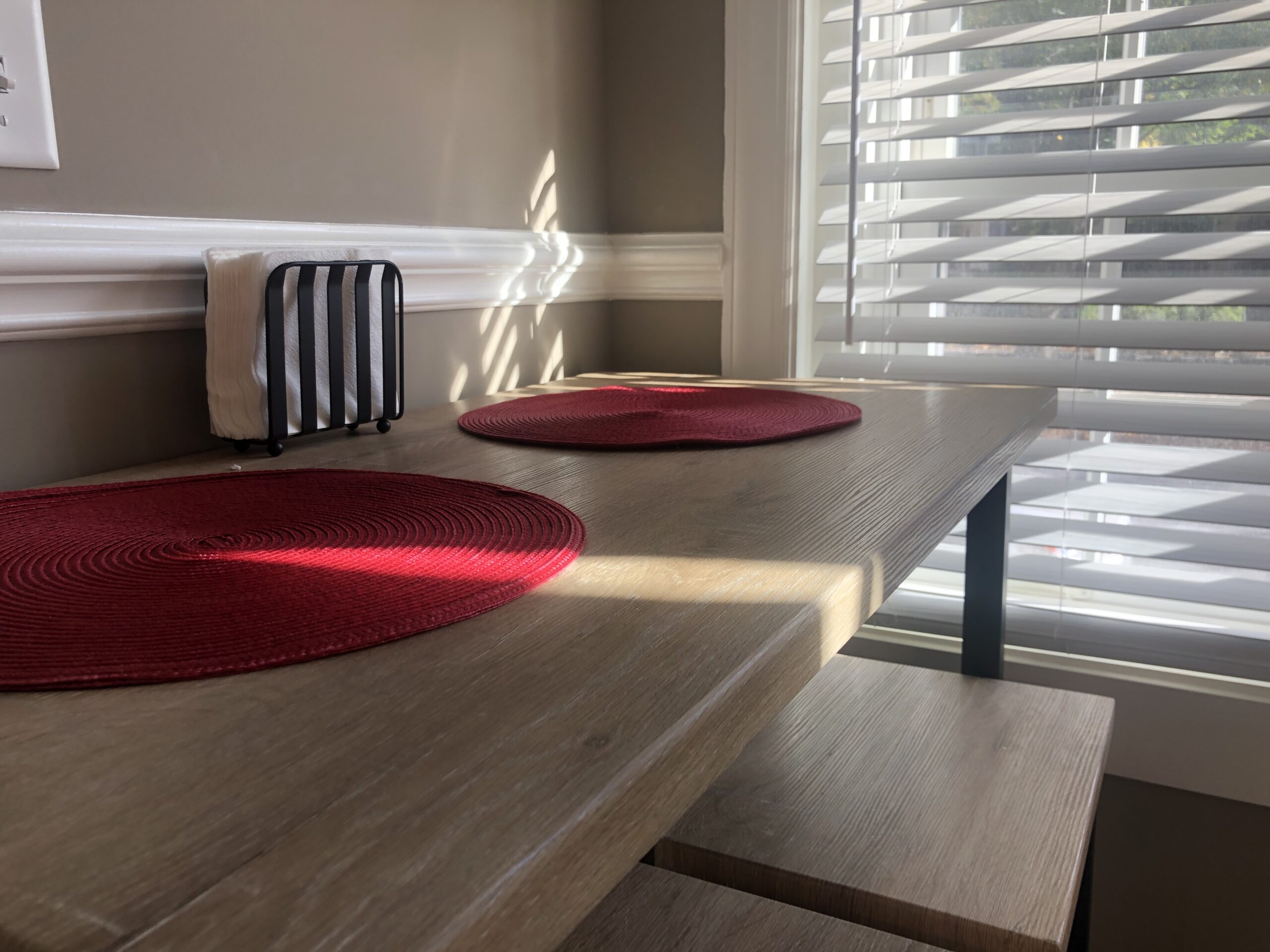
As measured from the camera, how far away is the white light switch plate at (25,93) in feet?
2.52

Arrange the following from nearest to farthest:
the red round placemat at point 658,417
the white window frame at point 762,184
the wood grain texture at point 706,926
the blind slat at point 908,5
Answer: the wood grain texture at point 706,926 < the red round placemat at point 658,417 < the blind slat at point 908,5 < the white window frame at point 762,184

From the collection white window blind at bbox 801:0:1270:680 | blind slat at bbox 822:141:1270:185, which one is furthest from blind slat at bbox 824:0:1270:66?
blind slat at bbox 822:141:1270:185

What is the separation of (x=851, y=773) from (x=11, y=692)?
716mm

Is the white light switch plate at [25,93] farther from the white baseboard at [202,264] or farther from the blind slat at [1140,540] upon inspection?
the blind slat at [1140,540]

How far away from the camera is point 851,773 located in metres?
0.93

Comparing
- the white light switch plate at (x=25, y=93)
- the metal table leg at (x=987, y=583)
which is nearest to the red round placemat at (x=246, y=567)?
the white light switch plate at (x=25, y=93)

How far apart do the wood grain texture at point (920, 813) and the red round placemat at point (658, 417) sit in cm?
31

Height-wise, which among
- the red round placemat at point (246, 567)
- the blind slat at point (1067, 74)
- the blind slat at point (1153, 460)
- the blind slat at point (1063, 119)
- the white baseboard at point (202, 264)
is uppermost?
the blind slat at point (1067, 74)

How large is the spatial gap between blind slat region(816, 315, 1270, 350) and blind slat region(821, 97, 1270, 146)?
25 centimetres

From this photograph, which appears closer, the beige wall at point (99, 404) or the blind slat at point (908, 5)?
the beige wall at point (99, 404)

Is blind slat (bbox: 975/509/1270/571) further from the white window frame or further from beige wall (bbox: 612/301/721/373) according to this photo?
beige wall (bbox: 612/301/721/373)

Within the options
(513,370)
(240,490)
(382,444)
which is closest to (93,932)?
(240,490)

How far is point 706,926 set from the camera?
74 centimetres

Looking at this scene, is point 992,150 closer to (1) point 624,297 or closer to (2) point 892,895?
(1) point 624,297
